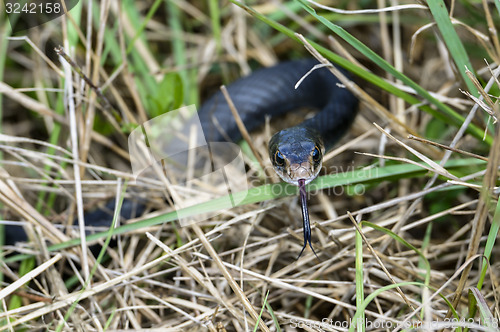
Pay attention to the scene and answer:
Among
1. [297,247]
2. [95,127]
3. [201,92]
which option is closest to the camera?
[297,247]

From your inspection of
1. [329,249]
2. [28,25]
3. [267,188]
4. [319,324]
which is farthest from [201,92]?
[319,324]

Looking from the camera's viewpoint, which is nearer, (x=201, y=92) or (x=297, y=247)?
(x=297, y=247)

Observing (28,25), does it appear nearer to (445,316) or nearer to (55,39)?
(55,39)
